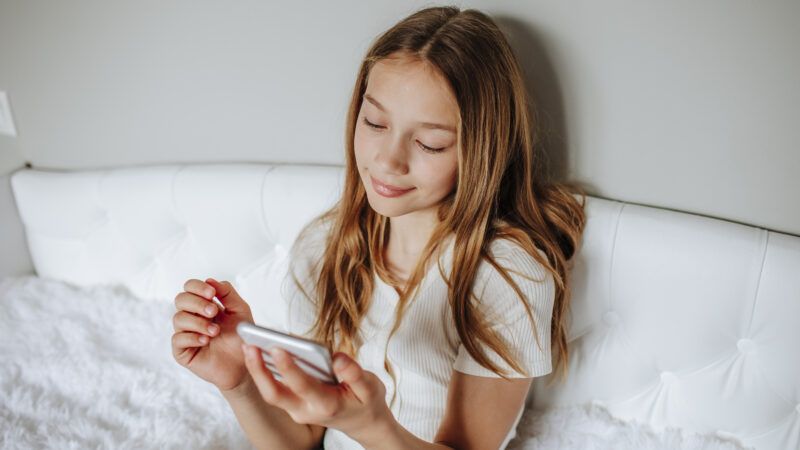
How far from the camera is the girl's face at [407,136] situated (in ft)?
2.50

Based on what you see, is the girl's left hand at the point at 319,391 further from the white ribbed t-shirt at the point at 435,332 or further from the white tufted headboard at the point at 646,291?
the white tufted headboard at the point at 646,291

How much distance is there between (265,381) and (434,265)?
396 millimetres

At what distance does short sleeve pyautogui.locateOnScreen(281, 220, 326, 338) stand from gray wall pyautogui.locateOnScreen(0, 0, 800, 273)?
0.21 meters

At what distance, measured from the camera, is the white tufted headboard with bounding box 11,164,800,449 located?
0.83m

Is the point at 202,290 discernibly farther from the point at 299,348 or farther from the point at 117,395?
the point at 117,395

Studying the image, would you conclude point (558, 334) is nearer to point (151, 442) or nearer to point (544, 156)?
point (544, 156)

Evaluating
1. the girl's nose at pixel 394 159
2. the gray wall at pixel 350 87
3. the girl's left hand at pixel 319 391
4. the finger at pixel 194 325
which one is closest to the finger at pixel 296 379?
the girl's left hand at pixel 319 391

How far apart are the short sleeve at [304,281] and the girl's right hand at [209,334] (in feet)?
0.75

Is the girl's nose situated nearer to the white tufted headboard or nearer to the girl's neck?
the girl's neck

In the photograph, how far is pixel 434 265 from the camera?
90cm

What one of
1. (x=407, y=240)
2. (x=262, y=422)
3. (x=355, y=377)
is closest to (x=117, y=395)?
(x=262, y=422)

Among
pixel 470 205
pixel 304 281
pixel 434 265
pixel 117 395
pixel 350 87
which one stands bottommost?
pixel 117 395

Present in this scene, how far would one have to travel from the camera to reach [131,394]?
43.1 inches

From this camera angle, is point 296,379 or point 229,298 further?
point 229,298
